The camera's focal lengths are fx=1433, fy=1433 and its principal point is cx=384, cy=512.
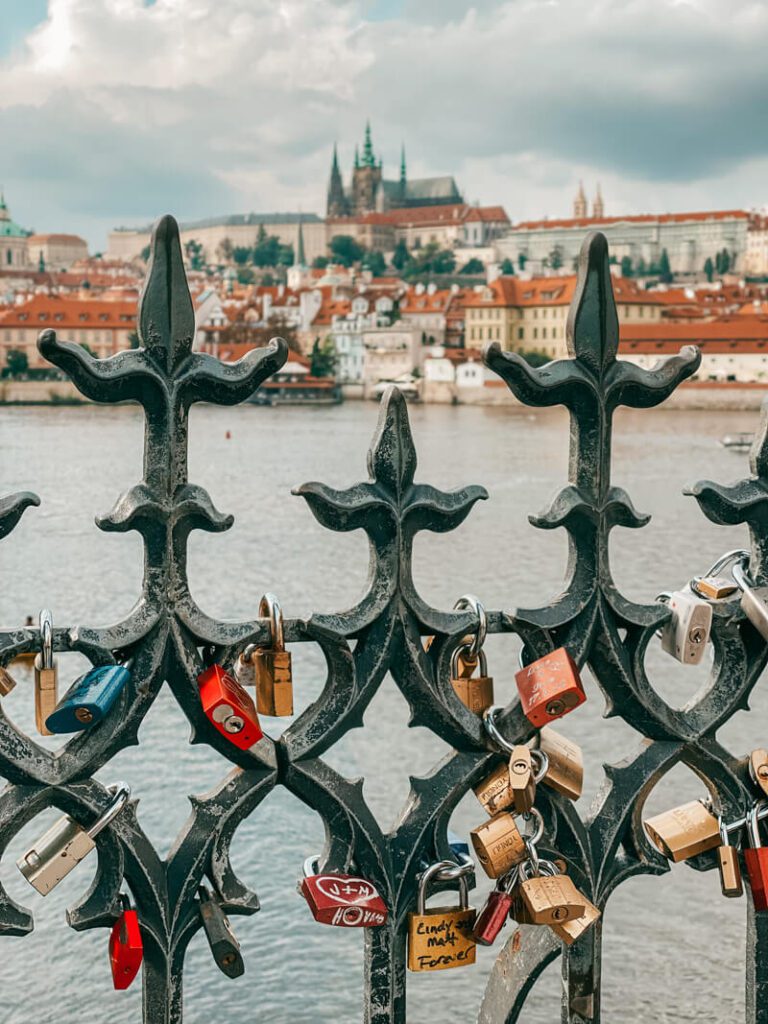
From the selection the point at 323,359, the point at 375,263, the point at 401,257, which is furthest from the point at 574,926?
the point at 401,257

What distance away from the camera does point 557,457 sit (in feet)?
103

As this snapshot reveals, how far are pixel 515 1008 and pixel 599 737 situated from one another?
6898mm

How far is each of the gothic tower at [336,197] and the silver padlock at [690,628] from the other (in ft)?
323

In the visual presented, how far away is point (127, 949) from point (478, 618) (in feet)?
1.18

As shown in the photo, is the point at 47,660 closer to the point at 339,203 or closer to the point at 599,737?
the point at 599,737

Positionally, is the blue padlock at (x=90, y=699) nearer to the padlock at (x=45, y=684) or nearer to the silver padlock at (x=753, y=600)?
the padlock at (x=45, y=684)

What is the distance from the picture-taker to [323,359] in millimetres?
58000

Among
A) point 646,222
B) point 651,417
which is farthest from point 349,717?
point 646,222

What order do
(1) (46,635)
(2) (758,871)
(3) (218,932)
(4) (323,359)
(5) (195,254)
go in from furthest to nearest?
1. (5) (195,254)
2. (4) (323,359)
3. (2) (758,871)
4. (3) (218,932)
5. (1) (46,635)

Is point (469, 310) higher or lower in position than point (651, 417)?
higher

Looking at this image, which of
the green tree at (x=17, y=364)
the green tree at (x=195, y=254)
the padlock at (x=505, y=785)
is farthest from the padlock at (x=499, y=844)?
the green tree at (x=195, y=254)

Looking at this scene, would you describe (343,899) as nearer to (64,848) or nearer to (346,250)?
(64,848)

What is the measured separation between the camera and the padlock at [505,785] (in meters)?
1.12

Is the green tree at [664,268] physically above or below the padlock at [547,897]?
above
